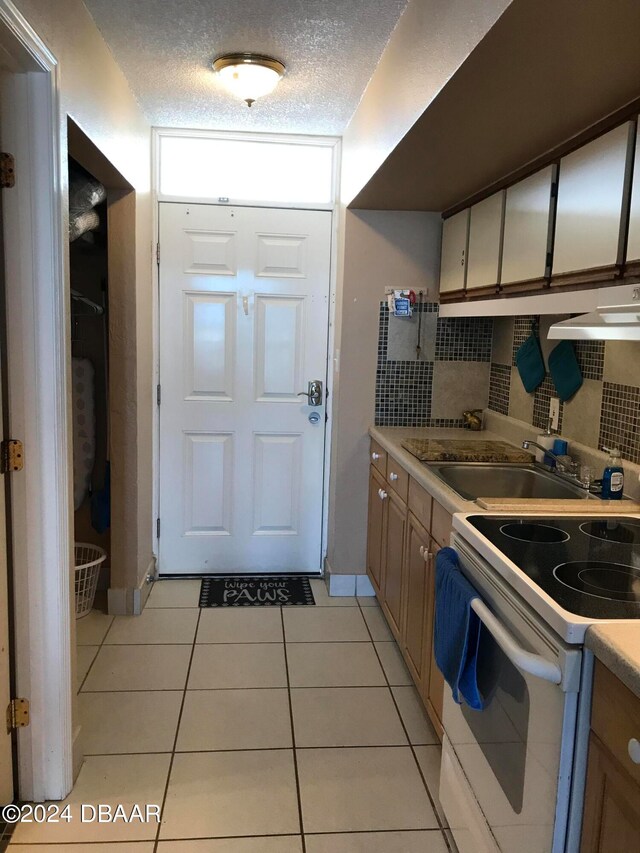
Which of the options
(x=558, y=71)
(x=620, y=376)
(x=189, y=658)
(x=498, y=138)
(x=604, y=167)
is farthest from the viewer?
(x=189, y=658)

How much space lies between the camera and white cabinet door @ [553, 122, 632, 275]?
1.70 m

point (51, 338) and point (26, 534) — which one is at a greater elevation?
point (51, 338)

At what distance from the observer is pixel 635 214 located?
163 centimetres

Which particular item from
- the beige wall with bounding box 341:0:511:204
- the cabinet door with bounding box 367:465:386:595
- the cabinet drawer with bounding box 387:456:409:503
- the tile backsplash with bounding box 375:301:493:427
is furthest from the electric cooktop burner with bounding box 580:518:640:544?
the tile backsplash with bounding box 375:301:493:427

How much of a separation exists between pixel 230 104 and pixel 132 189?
0.60 metres

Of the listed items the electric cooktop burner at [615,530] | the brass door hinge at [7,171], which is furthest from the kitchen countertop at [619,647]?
the brass door hinge at [7,171]

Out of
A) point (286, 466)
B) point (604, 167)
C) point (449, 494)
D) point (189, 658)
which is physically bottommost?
point (189, 658)

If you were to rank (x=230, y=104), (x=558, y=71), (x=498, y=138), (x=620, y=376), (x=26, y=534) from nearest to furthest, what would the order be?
(x=558, y=71) < (x=26, y=534) < (x=498, y=138) < (x=620, y=376) < (x=230, y=104)

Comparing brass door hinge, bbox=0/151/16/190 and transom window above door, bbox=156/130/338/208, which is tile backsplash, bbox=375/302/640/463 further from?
brass door hinge, bbox=0/151/16/190

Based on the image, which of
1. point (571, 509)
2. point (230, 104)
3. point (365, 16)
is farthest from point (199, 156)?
point (571, 509)

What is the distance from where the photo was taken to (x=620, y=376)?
2.27m

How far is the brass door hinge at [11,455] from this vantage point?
1866 mm

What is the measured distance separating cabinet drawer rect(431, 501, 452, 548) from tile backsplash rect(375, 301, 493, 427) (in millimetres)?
1250

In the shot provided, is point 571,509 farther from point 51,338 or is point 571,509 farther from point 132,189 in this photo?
point 132,189
